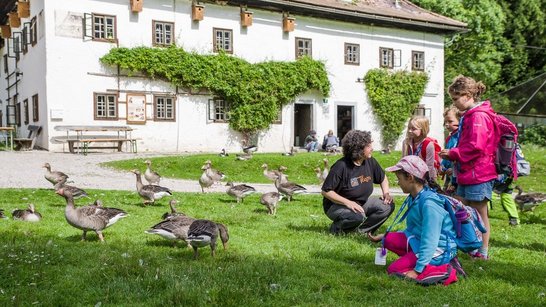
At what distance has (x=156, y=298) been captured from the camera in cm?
554

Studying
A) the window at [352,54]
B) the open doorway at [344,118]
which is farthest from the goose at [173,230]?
the open doorway at [344,118]

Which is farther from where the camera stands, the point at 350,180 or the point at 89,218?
the point at 350,180

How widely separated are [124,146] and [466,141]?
23768 mm

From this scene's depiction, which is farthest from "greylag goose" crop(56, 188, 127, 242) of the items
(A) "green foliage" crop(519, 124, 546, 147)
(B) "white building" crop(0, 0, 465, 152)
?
(A) "green foliage" crop(519, 124, 546, 147)

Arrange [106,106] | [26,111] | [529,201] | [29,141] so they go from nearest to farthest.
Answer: [529,201] → [106,106] → [29,141] → [26,111]

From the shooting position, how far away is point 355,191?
8.80 metres

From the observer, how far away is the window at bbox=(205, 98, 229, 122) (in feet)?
104

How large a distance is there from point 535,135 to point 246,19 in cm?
2186

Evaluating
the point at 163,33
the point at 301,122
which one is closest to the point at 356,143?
the point at 163,33

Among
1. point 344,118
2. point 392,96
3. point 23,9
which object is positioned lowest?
point 344,118

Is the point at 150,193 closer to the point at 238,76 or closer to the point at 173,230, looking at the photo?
the point at 173,230

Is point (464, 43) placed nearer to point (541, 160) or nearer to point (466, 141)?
point (541, 160)

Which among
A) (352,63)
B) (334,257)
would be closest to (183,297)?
(334,257)

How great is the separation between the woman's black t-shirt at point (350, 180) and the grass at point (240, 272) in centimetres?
67
